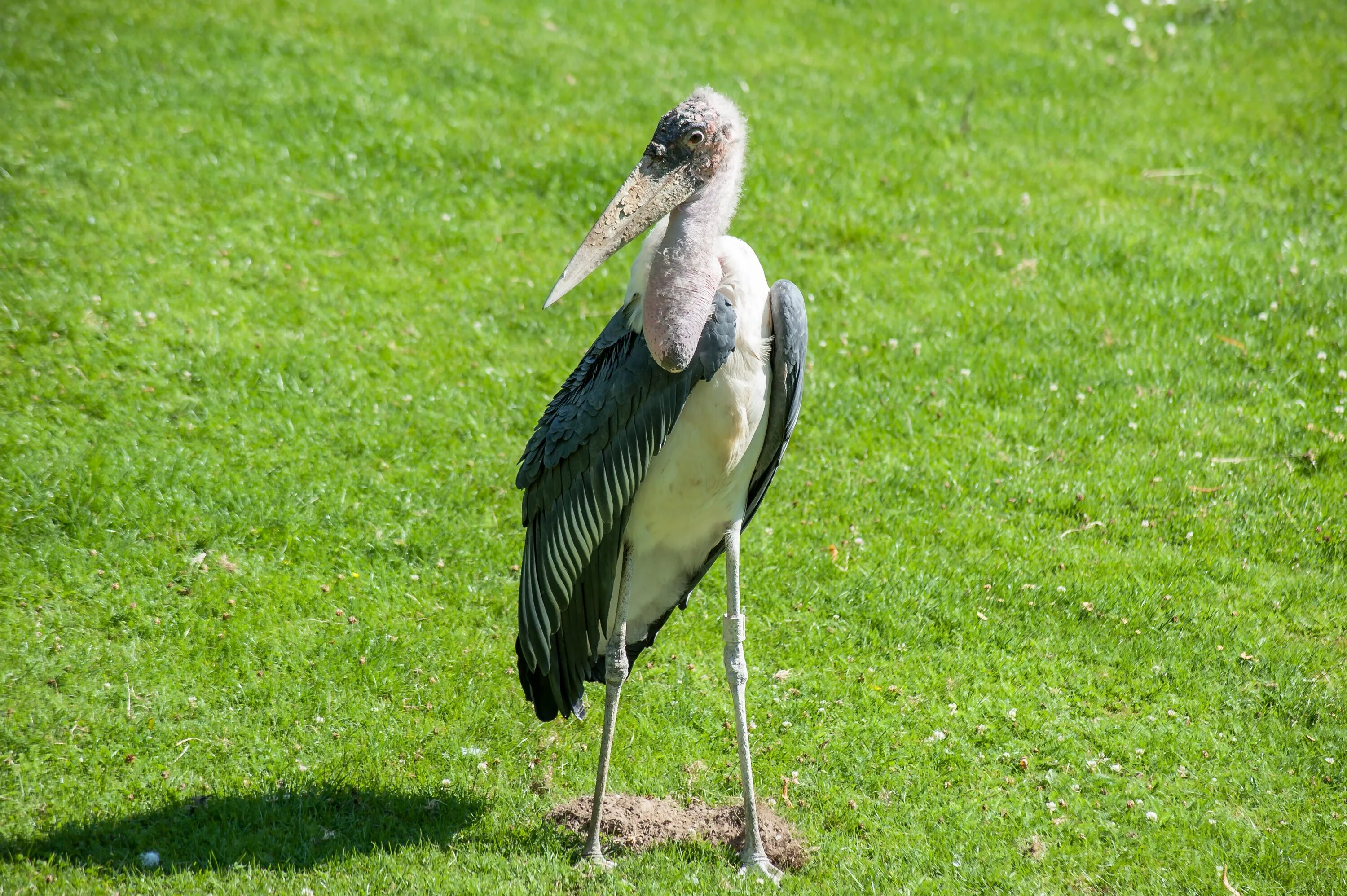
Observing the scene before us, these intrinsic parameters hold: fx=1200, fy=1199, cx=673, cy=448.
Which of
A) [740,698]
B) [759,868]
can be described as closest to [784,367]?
[740,698]

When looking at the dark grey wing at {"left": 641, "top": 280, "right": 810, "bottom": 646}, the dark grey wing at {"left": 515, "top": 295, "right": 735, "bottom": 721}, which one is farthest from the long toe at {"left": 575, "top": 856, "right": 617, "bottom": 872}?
the dark grey wing at {"left": 641, "top": 280, "right": 810, "bottom": 646}

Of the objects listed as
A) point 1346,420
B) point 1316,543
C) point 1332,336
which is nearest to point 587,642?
point 1316,543

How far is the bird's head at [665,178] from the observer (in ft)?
13.7

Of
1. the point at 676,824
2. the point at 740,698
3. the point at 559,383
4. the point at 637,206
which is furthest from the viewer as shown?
the point at 559,383

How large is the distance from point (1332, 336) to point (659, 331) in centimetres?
599

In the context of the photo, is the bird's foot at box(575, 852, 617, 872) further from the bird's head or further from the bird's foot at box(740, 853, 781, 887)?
the bird's head

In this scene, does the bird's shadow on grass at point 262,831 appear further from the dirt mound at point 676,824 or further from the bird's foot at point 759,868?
the bird's foot at point 759,868

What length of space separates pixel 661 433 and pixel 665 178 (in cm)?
90

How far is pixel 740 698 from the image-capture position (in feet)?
15.9

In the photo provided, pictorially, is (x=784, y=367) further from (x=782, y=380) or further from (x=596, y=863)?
(x=596, y=863)

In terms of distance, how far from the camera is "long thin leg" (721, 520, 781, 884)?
185 inches

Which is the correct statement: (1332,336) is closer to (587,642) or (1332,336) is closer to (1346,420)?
(1346,420)

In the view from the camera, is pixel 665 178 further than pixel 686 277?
Yes

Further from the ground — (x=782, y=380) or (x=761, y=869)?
(x=782, y=380)
